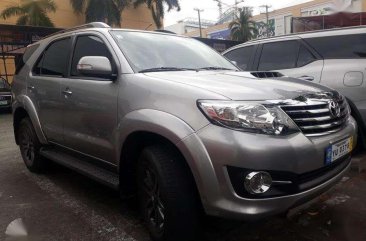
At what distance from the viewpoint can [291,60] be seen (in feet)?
17.8

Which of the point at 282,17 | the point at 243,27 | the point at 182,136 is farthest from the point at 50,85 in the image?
the point at 243,27

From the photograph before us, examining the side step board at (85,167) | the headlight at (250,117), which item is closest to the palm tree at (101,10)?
the side step board at (85,167)

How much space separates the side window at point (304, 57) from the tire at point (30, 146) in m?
3.60

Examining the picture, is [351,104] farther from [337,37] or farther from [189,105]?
[189,105]

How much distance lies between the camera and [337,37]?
4.93 metres

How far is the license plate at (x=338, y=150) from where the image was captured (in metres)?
2.71

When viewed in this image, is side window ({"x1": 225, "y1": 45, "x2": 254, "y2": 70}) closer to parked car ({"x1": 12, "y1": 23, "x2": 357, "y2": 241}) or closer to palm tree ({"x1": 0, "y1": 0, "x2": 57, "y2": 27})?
parked car ({"x1": 12, "y1": 23, "x2": 357, "y2": 241})

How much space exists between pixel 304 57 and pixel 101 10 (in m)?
25.7

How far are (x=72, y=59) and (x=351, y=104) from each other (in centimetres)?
318

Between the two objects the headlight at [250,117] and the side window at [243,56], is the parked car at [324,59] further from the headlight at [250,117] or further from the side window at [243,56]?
the headlight at [250,117]

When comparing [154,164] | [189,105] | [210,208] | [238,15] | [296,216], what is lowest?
[296,216]

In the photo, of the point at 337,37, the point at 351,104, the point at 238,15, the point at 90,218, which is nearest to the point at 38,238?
the point at 90,218

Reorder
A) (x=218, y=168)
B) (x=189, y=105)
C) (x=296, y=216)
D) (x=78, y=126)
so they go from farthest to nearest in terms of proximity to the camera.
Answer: (x=78, y=126)
(x=296, y=216)
(x=189, y=105)
(x=218, y=168)

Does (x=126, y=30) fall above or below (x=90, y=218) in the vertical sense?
above
